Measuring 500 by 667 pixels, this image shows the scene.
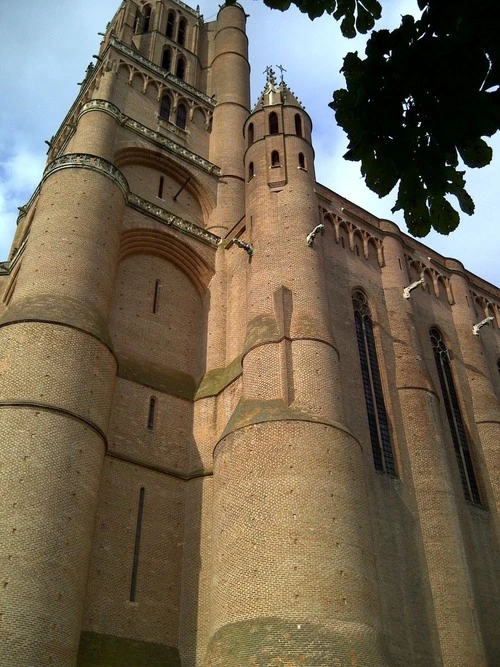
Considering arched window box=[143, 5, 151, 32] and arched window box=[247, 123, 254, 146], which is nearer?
arched window box=[247, 123, 254, 146]

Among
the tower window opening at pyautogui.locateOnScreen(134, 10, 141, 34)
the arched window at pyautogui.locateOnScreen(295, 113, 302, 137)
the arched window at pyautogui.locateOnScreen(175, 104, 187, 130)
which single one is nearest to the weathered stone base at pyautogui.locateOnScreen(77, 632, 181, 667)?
the arched window at pyautogui.locateOnScreen(295, 113, 302, 137)

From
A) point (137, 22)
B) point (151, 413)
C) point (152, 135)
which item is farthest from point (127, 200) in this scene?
point (137, 22)

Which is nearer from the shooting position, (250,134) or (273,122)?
(273,122)

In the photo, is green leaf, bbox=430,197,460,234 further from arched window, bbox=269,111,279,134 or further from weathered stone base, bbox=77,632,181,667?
arched window, bbox=269,111,279,134

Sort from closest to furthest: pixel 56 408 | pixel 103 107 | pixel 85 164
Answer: pixel 56 408, pixel 85 164, pixel 103 107

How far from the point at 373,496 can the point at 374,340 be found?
18.1 ft

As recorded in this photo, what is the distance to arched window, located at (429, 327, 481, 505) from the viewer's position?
731 inches

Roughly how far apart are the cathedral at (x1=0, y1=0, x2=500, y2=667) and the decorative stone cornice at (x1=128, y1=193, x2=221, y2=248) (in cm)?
7

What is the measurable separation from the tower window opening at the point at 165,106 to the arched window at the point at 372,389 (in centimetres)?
1238

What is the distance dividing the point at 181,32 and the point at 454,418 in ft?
80.2

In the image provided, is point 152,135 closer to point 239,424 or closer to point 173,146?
point 173,146

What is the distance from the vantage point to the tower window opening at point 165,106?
2723 centimetres

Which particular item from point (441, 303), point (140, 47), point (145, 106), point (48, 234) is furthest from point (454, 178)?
point (140, 47)

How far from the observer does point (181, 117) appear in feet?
91.7
